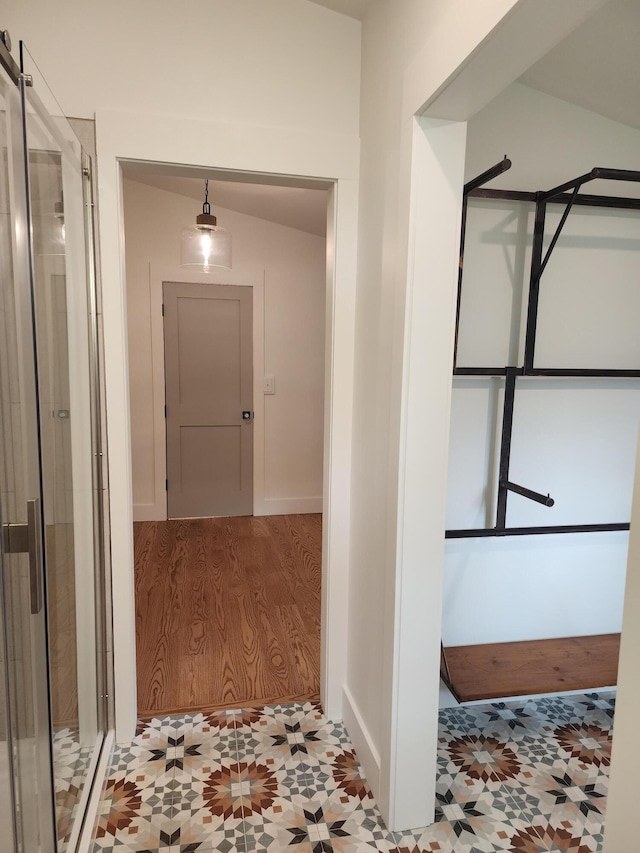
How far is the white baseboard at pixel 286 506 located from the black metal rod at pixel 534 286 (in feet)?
10.7

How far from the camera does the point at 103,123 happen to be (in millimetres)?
1772

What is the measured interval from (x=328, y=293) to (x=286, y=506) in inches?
124

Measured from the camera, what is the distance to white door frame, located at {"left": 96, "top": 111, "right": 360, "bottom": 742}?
181cm

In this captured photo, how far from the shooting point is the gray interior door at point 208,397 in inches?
178

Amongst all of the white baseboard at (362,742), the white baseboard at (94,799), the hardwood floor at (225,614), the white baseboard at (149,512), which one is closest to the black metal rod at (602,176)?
the white baseboard at (362,742)

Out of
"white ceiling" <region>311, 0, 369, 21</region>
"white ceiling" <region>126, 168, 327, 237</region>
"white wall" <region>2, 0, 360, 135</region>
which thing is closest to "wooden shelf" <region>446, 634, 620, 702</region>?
"white wall" <region>2, 0, 360, 135</region>

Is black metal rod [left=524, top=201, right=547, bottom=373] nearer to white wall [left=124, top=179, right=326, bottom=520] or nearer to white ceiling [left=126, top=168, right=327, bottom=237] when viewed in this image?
white ceiling [left=126, top=168, right=327, bottom=237]

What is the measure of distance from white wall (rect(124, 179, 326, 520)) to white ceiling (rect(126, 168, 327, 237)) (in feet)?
0.40

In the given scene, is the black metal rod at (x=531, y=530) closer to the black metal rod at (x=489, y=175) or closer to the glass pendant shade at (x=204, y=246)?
the black metal rod at (x=489, y=175)

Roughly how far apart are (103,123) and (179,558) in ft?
9.24

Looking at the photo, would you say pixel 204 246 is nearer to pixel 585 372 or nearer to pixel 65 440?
pixel 65 440

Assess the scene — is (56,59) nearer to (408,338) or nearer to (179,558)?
(408,338)

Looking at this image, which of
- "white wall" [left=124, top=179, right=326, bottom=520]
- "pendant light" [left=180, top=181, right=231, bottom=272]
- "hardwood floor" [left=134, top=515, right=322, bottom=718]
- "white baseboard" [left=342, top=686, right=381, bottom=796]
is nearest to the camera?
"white baseboard" [left=342, top=686, right=381, bottom=796]

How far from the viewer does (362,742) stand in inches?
75.2
